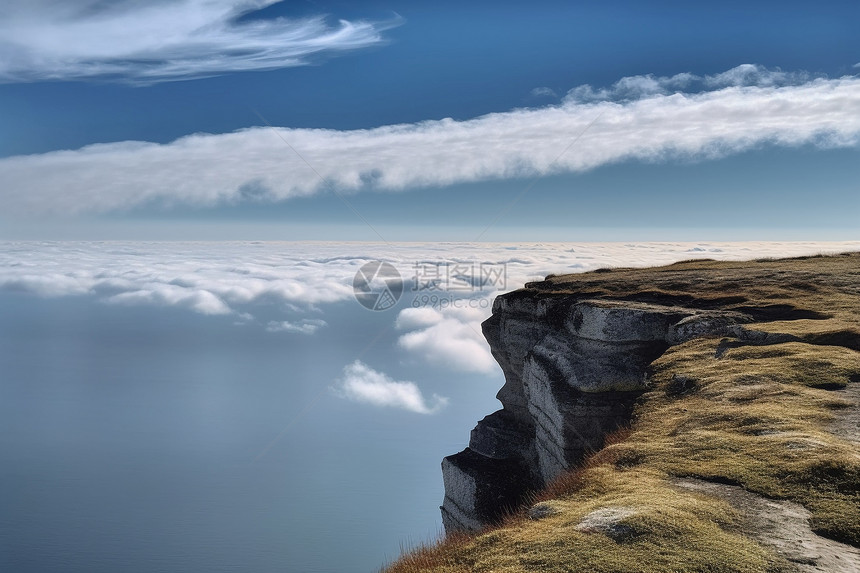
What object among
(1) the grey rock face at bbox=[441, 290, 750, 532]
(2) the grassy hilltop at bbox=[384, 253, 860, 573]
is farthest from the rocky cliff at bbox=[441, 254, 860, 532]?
(2) the grassy hilltop at bbox=[384, 253, 860, 573]

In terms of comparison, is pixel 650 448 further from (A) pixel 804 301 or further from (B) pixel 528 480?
(A) pixel 804 301

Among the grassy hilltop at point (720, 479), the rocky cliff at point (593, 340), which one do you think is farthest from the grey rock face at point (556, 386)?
the grassy hilltop at point (720, 479)

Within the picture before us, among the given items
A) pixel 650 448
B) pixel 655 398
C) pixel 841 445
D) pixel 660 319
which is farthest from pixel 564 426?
pixel 841 445

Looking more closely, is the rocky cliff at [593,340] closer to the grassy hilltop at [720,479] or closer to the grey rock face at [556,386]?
the grey rock face at [556,386]

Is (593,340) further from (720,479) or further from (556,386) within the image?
(720,479)

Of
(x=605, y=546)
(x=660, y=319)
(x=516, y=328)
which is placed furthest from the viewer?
(x=516, y=328)
